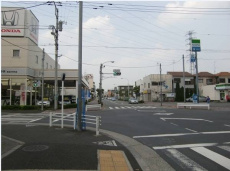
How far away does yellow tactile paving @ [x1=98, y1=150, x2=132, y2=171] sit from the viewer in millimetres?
6305

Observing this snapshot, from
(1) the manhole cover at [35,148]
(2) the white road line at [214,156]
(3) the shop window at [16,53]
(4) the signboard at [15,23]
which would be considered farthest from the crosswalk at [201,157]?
(4) the signboard at [15,23]

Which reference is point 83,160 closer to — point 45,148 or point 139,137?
point 45,148

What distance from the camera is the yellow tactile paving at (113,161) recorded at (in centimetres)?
630

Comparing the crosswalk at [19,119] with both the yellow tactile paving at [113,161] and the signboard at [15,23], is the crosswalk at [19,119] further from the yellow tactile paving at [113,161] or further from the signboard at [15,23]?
the signboard at [15,23]

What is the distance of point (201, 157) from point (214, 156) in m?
0.46

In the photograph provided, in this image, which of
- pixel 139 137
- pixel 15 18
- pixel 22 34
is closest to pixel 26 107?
pixel 22 34

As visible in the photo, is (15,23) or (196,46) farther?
(196,46)

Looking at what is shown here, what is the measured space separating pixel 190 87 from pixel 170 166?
241ft

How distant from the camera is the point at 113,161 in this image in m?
6.92

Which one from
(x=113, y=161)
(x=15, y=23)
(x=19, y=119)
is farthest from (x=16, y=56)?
(x=113, y=161)

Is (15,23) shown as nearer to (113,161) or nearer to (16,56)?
(16,56)

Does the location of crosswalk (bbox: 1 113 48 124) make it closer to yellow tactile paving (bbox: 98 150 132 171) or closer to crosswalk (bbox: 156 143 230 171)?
yellow tactile paving (bbox: 98 150 132 171)

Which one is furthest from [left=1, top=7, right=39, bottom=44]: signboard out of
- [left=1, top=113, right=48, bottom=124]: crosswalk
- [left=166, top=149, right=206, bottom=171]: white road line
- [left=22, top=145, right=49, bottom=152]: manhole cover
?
[left=166, top=149, right=206, bottom=171]: white road line

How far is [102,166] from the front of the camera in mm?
6359
